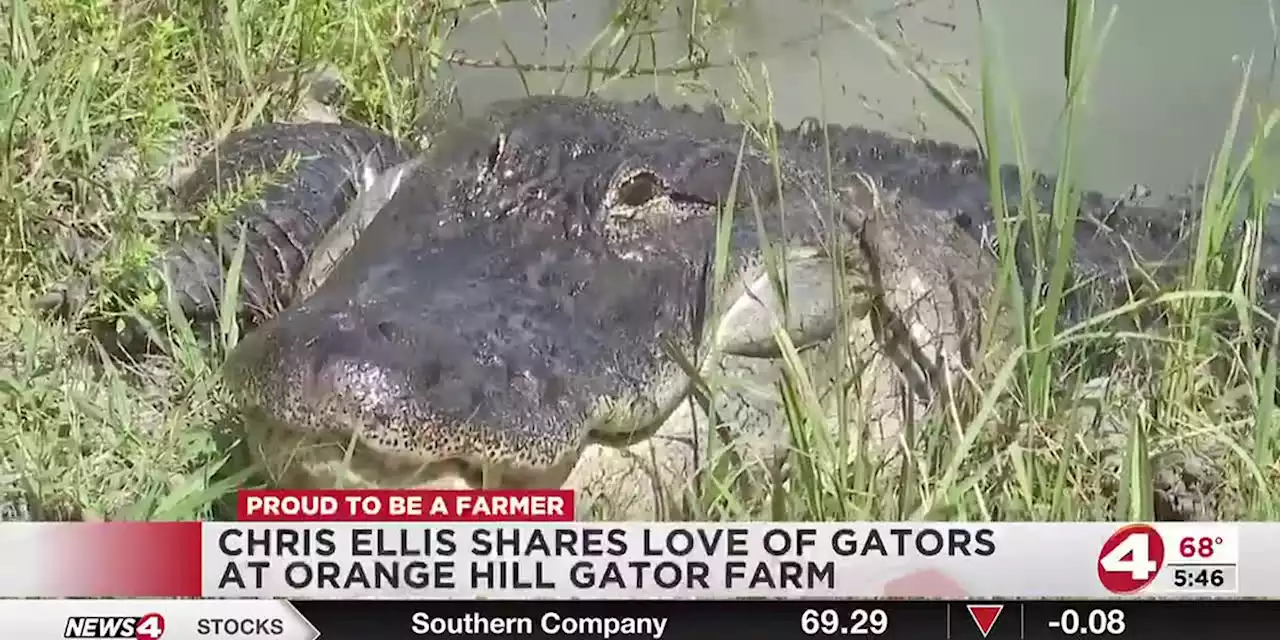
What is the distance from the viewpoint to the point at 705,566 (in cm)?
123

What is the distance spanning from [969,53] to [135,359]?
2.58 feet

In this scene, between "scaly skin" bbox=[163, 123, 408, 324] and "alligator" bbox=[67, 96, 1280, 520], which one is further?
"scaly skin" bbox=[163, 123, 408, 324]

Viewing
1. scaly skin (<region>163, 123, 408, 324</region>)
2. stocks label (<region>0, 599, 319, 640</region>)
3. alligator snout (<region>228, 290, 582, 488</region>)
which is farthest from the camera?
scaly skin (<region>163, 123, 408, 324</region>)

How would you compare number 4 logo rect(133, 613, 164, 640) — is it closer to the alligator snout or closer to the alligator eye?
the alligator snout

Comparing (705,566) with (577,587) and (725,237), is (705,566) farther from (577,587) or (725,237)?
(725,237)

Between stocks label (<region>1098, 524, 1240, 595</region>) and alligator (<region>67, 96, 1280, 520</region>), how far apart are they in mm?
39

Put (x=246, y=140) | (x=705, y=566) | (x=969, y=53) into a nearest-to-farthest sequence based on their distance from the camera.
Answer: (x=705, y=566) → (x=969, y=53) → (x=246, y=140)

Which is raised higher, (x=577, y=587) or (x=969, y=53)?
(x=969, y=53)

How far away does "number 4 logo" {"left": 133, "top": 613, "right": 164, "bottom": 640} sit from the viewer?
48.8 inches

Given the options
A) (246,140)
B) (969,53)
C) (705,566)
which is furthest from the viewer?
(246,140)

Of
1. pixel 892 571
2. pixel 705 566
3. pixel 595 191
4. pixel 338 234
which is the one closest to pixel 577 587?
pixel 705 566

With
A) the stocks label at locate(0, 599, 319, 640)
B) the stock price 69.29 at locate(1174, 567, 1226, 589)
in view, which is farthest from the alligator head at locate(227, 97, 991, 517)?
the stock price 69.29 at locate(1174, 567, 1226, 589)

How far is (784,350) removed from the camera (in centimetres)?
128

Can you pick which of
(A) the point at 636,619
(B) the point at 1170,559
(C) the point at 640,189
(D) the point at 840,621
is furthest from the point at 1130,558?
(C) the point at 640,189
